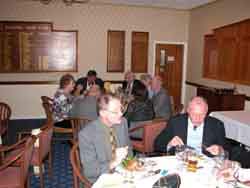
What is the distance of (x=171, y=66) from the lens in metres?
7.61

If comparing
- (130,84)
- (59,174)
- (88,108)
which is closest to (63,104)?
(88,108)

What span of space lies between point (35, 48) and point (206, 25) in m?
4.10

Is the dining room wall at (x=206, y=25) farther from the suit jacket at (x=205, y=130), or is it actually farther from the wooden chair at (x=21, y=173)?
the wooden chair at (x=21, y=173)

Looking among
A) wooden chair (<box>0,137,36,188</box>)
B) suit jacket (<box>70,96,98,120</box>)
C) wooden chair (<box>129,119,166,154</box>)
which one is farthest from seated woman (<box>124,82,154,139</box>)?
wooden chair (<box>0,137,36,188</box>)

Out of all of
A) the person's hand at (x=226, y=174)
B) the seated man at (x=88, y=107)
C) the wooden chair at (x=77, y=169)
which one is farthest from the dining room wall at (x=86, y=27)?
the person's hand at (x=226, y=174)

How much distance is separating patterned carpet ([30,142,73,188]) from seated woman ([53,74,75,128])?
490 mm

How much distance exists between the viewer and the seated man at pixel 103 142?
6.38ft

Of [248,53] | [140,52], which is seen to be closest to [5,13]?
[140,52]

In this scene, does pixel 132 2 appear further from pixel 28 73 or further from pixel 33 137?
pixel 33 137

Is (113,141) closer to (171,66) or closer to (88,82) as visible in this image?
(88,82)

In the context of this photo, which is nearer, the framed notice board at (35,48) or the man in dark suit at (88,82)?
the man in dark suit at (88,82)

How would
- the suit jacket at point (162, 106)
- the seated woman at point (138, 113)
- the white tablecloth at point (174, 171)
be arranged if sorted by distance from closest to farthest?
the white tablecloth at point (174, 171)
the seated woman at point (138, 113)
the suit jacket at point (162, 106)

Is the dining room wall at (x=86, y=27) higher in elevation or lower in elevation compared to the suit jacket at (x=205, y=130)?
higher

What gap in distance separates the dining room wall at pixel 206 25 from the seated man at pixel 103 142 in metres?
3.86
